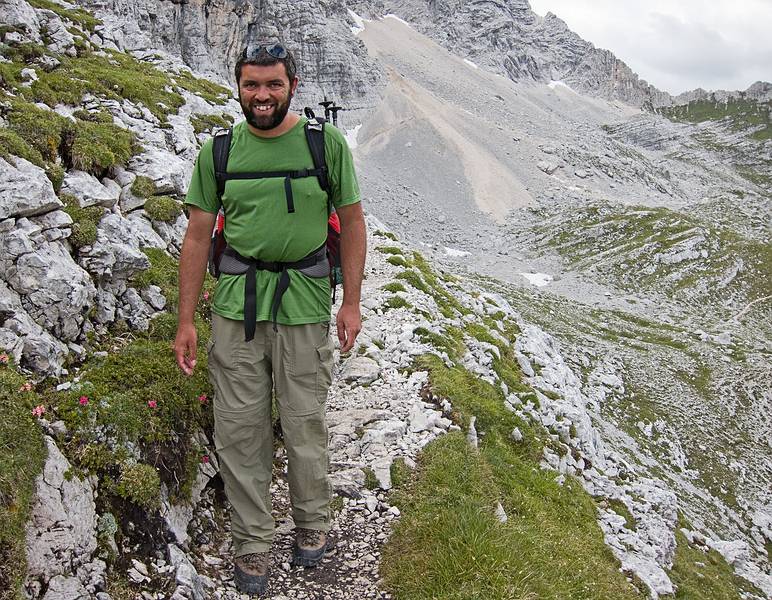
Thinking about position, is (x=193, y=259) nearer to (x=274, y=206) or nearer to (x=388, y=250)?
(x=274, y=206)

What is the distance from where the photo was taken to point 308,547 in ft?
21.0

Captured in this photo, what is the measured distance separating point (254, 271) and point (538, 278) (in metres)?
60.3

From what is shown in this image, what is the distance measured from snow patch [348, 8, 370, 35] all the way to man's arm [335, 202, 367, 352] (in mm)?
133096

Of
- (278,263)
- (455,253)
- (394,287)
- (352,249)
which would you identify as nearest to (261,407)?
(278,263)

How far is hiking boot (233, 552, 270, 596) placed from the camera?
5914mm

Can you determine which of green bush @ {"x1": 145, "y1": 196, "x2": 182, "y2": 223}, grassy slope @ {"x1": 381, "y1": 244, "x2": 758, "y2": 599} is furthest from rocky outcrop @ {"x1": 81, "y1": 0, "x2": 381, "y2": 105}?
grassy slope @ {"x1": 381, "y1": 244, "x2": 758, "y2": 599}

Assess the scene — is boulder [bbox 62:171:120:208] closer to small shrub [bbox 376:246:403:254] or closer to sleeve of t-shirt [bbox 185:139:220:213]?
sleeve of t-shirt [bbox 185:139:220:213]

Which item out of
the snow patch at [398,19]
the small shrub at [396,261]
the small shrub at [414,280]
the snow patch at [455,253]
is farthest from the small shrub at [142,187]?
the snow patch at [398,19]

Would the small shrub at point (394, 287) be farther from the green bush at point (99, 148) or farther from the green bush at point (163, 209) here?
the green bush at point (99, 148)

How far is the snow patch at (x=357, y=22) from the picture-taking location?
418 ft

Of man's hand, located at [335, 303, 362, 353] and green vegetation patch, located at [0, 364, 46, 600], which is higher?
man's hand, located at [335, 303, 362, 353]

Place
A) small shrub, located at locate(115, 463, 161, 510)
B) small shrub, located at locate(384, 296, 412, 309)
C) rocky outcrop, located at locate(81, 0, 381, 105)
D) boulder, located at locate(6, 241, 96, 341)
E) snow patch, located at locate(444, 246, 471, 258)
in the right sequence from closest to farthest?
1. small shrub, located at locate(115, 463, 161, 510)
2. boulder, located at locate(6, 241, 96, 341)
3. small shrub, located at locate(384, 296, 412, 309)
4. snow patch, located at locate(444, 246, 471, 258)
5. rocky outcrop, located at locate(81, 0, 381, 105)

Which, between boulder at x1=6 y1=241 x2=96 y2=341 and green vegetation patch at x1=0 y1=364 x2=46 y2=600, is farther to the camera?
boulder at x1=6 y1=241 x2=96 y2=341

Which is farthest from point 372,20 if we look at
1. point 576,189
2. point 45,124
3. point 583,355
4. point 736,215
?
point 45,124
